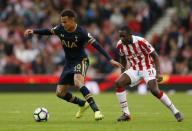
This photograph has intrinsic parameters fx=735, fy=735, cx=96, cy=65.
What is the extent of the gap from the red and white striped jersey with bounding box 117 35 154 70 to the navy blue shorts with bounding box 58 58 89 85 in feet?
2.68

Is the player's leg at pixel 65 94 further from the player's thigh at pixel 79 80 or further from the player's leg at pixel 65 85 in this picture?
the player's thigh at pixel 79 80

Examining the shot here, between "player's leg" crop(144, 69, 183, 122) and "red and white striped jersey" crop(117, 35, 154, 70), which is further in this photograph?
"red and white striped jersey" crop(117, 35, 154, 70)

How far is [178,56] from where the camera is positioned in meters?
28.8

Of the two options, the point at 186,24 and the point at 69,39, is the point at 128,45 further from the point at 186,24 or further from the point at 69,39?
the point at 186,24

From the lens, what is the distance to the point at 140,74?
49.8 feet

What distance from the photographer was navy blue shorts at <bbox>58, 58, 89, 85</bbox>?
1526 centimetres

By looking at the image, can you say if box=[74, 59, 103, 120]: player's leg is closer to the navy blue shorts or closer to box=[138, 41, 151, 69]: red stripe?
the navy blue shorts

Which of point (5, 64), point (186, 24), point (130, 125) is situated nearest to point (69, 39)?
point (130, 125)

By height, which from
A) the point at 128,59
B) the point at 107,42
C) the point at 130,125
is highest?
the point at 107,42

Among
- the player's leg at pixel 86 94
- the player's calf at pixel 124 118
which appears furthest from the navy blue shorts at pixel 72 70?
the player's calf at pixel 124 118

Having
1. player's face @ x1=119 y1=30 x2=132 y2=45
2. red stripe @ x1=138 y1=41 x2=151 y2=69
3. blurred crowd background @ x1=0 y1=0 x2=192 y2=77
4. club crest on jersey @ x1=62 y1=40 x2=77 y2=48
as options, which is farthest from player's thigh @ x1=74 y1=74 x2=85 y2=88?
blurred crowd background @ x1=0 y1=0 x2=192 y2=77

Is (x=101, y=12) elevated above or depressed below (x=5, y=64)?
above

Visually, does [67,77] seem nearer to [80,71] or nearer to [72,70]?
[72,70]

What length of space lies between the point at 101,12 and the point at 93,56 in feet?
8.12
